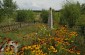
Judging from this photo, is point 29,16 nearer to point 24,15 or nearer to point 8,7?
point 24,15

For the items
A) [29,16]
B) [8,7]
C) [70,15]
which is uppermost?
[8,7]

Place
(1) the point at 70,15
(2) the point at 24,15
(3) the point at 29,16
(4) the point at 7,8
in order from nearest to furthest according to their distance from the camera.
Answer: (1) the point at 70,15 → (4) the point at 7,8 → (2) the point at 24,15 → (3) the point at 29,16

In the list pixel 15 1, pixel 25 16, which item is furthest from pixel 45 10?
pixel 15 1

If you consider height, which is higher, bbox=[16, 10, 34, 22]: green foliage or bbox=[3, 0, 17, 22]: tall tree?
bbox=[3, 0, 17, 22]: tall tree

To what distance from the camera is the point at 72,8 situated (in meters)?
38.8

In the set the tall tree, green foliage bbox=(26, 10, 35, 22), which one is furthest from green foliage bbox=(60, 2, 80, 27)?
green foliage bbox=(26, 10, 35, 22)

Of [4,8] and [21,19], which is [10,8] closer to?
[4,8]

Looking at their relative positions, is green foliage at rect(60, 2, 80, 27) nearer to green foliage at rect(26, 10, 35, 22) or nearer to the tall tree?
the tall tree

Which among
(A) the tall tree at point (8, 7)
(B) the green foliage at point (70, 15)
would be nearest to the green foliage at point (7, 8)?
(A) the tall tree at point (8, 7)

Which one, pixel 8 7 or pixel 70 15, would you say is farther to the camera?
pixel 8 7

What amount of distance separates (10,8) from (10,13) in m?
1.25

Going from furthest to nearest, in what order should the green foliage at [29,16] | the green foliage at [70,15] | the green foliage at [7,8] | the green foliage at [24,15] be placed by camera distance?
1. the green foliage at [29,16]
2. the green foliage at [24,15]
3. the green foliage at [7,8]
4. the green foliage at [70,15]

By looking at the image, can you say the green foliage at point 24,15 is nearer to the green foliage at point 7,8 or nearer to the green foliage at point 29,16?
the green foliage at point 29,16

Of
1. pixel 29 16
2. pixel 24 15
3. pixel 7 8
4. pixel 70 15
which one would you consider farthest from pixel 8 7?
pixel 29 16
